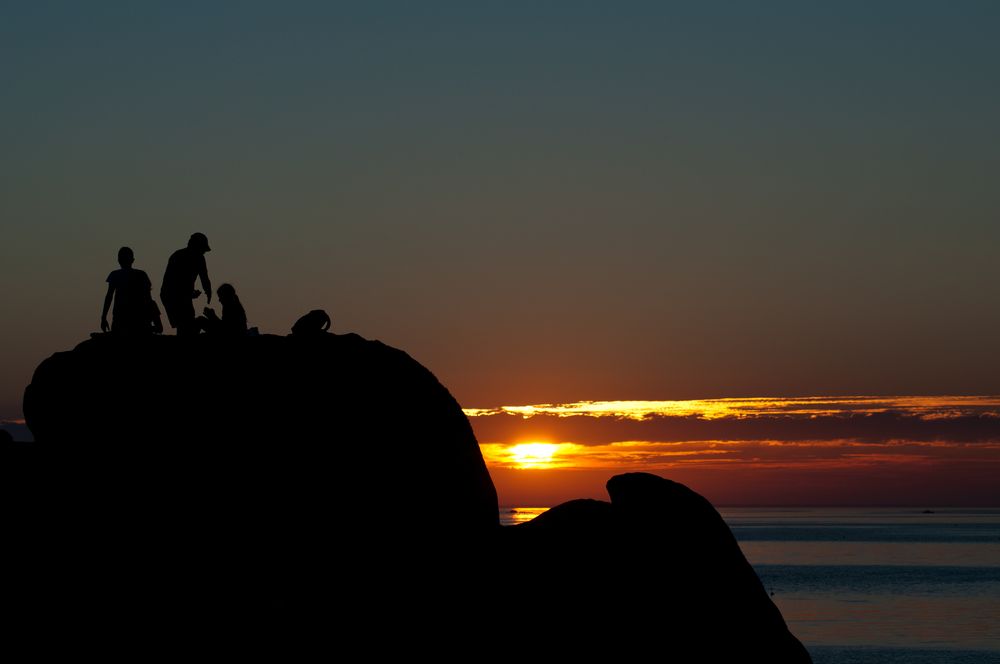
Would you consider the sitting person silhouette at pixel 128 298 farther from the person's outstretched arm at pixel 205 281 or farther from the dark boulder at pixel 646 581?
the dark boulder at pixel 646 581

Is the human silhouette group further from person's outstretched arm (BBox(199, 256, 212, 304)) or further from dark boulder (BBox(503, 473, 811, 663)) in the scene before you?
dark boulder (BBox(503, 473, 811, 663))

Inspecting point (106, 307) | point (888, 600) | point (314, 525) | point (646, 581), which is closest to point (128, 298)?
point (106, 307)

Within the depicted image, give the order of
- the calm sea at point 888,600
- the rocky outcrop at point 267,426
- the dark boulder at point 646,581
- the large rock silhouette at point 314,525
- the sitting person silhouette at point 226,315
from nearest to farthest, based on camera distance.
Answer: the large rock silhouette at point 314,525, the rocky outcrop at point 267,426, the dark boulder at point 646,581, the sitting person silhouette at point 226,315, the calm sea at point 888,600

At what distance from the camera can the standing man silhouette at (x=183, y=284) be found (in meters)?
23.3

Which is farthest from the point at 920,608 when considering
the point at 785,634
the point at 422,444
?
the point at 422,444

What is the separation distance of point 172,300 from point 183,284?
14.2 inches

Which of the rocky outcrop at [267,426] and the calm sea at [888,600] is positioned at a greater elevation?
the rocky outcrop at [267,426]

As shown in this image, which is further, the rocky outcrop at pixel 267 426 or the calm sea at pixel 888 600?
the calm sea at pixel 888 600

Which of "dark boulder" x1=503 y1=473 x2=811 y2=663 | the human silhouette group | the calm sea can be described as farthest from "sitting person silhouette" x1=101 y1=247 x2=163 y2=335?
the calm sea

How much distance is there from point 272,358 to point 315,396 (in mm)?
1166

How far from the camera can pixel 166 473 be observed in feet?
66.3

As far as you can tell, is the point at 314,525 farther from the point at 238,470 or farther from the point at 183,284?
the point at 183,284

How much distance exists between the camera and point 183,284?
23.3m

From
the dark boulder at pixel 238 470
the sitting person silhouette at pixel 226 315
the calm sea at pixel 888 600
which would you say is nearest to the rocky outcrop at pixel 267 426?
the dark boulder at pixel 238 470
